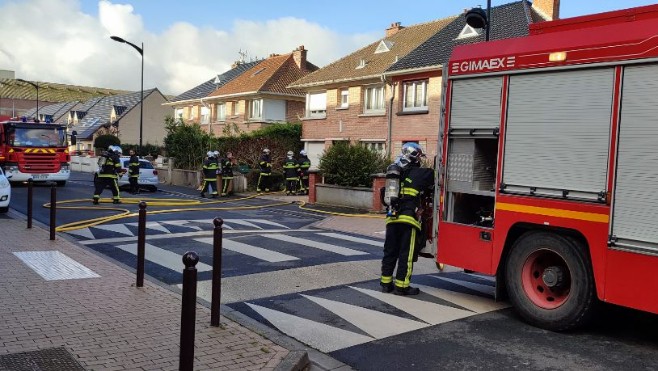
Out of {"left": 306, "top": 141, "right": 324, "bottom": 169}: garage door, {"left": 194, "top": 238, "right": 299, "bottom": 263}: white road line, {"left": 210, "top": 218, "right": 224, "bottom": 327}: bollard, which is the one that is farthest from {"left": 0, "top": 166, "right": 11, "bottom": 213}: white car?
{"left": 306, "top": 141, "right": 324, "bottom": 169}: garage door

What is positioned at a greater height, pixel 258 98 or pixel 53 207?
pixel 258 98

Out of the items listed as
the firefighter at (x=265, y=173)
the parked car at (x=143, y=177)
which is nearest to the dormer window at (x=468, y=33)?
the firefighter at (x=265, y=173)

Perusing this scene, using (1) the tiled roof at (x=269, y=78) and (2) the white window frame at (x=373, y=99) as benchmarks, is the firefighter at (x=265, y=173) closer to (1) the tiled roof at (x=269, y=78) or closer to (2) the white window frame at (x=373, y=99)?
(2) the white window frame at (x=373, y=99)

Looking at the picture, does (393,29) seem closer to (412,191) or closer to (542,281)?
(412,191)

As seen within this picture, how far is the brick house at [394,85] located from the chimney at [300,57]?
28.8ft

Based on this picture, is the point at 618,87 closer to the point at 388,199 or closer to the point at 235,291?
the point at 388,199

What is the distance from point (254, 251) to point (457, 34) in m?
19.3

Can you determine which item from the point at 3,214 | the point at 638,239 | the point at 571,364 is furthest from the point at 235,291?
the point at 3,214

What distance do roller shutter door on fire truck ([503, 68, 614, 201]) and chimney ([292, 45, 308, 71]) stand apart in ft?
118

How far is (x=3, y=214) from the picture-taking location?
553 inches

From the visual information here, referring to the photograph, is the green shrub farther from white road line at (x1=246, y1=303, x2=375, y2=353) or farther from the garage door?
white road line at (x1=246, y1=303, x2=375, y2=353)

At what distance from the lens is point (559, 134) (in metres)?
5.56

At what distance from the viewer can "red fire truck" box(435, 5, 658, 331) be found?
5.00 m

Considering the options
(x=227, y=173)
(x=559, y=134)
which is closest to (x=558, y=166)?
(x=559, y=134)
